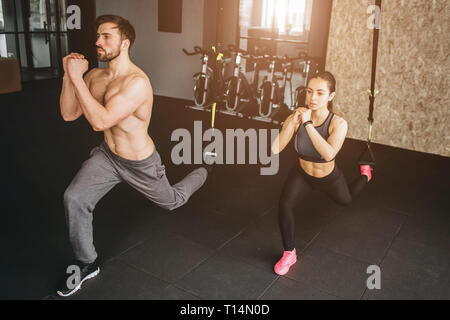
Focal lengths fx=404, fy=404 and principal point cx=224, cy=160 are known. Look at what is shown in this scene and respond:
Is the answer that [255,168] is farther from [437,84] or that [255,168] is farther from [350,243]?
[437,84]

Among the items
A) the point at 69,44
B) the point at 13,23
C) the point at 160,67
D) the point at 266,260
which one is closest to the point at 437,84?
A: the point at 266,260

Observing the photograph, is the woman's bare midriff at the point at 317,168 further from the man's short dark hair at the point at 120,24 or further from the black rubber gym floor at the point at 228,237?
the man's short dark hair at the point at 120,24

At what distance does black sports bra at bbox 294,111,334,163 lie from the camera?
2826mm

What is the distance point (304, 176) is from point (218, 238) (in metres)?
0.91

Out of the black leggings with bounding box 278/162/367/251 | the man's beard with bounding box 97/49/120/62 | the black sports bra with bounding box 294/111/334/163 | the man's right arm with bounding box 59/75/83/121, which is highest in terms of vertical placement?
the man's beard with bounding box 97/49/120/62

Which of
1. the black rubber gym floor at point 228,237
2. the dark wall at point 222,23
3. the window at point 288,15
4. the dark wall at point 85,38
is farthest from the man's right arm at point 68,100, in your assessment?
the window at point 288,15

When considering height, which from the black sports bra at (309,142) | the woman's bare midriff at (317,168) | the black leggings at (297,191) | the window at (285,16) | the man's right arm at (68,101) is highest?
Result: the window at (285,16)

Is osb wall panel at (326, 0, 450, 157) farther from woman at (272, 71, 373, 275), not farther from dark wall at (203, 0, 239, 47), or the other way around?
dark wall at (203, 0, 239, 47)

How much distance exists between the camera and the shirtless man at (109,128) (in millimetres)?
2303

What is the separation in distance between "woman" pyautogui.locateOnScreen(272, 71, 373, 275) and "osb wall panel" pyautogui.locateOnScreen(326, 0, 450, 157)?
7.65ft

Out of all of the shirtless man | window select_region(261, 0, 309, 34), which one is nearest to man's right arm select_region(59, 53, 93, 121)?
the shirtless man

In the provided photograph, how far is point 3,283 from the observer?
102 inches

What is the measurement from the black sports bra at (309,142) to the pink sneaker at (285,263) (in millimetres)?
694

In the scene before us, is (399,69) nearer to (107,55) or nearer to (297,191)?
(297,191)
